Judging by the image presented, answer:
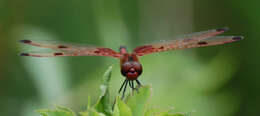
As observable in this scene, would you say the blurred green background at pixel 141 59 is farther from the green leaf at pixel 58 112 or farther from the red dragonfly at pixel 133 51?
the green leaf at pixel 58 112

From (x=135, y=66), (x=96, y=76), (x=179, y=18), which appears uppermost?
(x=179, y=18)

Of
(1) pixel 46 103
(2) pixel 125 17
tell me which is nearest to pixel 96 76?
(1) pixel 46 103

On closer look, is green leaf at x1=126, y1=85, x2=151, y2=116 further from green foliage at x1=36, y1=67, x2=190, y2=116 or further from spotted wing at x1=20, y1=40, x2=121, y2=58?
spotted wing at x1=20, y1=40, x2=121, y2=58

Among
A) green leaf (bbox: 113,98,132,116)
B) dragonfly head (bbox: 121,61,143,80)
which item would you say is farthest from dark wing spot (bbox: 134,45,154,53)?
green leaf (bbox: 113,98,132,116)

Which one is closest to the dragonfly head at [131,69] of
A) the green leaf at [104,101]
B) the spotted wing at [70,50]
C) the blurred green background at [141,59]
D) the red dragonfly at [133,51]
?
the red dragonfly at [133,51]

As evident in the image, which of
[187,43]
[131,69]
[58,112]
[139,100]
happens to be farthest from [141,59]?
[58,112]

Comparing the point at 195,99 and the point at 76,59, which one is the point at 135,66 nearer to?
the point at 195,99
